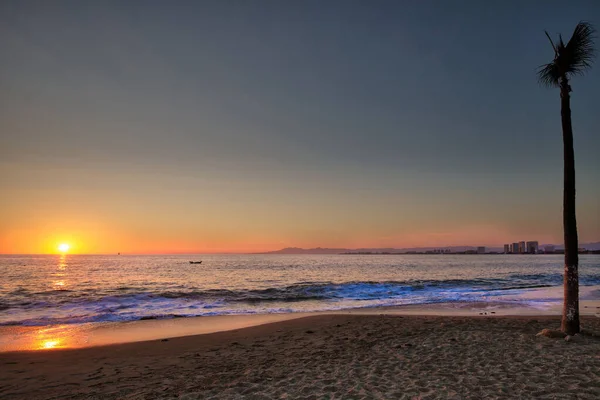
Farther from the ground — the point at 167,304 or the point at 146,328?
the point at 146,328

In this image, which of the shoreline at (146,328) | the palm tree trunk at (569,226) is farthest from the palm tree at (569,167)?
the shoreline at (146,328)

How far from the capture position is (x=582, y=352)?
31.3 ft

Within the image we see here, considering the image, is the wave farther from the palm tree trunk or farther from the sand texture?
the palm tree trunk

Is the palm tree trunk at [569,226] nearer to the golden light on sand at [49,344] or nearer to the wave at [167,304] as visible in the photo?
the wave at [167,304]

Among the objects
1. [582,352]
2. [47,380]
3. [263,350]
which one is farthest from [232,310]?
[582,352]

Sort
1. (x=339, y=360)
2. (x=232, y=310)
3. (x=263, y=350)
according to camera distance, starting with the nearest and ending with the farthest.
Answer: (x=339, y=360)
(x=263, y=350)
(x=232, y=310)

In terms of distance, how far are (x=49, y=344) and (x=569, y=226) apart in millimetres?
17753

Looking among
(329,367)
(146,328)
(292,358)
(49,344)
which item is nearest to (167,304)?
(146,328)

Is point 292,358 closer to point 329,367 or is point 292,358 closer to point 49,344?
point 329,367

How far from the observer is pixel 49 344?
13.2 metres

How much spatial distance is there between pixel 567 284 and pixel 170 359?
39.5 feet

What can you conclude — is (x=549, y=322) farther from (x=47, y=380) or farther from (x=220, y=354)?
(x=47, y=380)

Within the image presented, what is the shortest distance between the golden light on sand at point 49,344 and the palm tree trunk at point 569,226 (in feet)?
54.6

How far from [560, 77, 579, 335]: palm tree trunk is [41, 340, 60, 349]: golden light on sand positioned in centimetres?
1664
